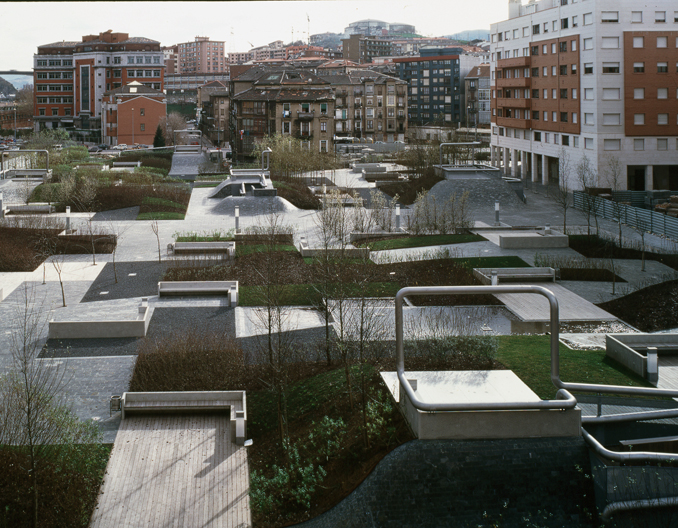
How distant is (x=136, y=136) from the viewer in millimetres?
80625

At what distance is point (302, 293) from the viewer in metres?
20.2

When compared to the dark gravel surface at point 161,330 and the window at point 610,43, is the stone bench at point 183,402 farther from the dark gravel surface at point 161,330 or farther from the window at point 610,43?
the window at point 610,43

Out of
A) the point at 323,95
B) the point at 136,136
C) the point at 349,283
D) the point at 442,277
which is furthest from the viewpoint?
the point at 136,136

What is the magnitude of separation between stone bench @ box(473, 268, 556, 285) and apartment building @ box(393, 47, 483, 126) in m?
86.1

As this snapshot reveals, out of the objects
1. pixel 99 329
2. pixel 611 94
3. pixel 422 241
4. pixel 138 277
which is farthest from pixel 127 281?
pixel 611 94

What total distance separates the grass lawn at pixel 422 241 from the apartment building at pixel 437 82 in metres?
79.9

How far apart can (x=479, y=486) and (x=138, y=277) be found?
16200 mm

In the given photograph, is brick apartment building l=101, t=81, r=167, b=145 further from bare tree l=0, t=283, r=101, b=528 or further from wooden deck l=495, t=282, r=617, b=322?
bare tree l=0, t=283, r=101, b=528

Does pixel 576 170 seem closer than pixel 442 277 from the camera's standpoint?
No

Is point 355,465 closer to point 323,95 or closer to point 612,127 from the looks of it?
point 612,127

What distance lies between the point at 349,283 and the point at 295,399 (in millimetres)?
6635

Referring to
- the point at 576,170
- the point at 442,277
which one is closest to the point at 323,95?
the point at 576,170

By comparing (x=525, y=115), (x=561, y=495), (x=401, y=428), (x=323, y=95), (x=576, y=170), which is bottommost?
(x=561, y=495)

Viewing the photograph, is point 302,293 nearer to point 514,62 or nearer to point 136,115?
point 514,62
